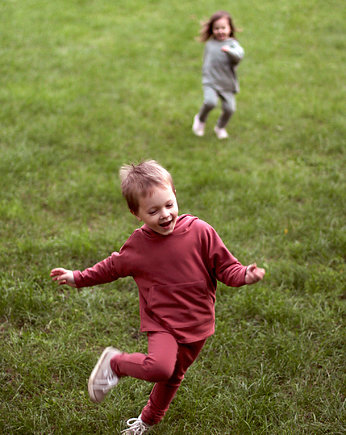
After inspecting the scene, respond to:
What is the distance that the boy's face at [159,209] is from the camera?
2.35m

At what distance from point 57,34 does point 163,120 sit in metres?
3.61

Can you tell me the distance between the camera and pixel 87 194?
4.98m

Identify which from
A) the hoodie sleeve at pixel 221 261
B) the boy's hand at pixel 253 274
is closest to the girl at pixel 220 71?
the hoodie sleeve at pixel 221 261

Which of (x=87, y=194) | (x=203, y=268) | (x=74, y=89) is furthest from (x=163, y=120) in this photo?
(x=203, y=268)

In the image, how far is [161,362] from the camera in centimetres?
229

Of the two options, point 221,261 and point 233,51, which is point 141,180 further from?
point 233,51

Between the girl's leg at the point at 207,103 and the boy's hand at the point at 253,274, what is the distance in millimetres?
4113

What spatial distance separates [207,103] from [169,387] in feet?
13.9

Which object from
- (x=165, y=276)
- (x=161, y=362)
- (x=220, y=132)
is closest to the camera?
(x=161, y=362)

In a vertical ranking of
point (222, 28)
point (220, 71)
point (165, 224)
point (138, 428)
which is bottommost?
point (138, 428)

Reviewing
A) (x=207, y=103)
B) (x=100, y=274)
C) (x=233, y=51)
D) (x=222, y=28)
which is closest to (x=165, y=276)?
(x=100, y=274)

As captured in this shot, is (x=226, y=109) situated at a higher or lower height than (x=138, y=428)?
higher

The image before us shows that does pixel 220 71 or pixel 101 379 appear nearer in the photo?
pixel 101 379

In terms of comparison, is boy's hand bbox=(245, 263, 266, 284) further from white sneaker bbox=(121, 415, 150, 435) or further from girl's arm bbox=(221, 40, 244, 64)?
girl's arm bbox=(221, 40, 244, 64)
